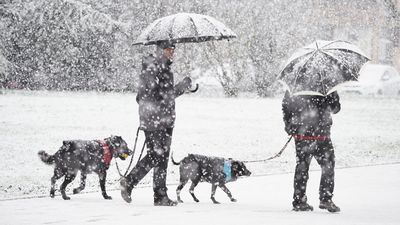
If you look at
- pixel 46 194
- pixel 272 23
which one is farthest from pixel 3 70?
pixel 46 194

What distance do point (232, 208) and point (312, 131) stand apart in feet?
4.45

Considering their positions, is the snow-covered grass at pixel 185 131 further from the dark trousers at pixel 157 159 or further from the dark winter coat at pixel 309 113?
the dark winter coat at pixel 309 113

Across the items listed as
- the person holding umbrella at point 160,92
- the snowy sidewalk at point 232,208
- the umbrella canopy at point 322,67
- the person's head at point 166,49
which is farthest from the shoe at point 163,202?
the umbrella canopy at point 322,67

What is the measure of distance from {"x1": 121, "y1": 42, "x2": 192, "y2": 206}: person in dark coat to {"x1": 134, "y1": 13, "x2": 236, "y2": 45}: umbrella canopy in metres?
0.13

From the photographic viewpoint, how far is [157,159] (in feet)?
25.5

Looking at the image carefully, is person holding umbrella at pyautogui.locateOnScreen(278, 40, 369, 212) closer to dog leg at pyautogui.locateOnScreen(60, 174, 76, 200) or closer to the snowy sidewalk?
the snowy sidewalk

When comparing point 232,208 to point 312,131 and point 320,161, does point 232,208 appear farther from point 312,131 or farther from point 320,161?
point 312,131

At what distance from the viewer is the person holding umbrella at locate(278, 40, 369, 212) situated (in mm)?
7141

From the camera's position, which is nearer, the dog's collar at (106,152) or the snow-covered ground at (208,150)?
the snow-covered ground at (208,150)

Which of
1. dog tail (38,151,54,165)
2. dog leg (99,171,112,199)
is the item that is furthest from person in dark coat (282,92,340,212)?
dog tail (38,151,54,165)

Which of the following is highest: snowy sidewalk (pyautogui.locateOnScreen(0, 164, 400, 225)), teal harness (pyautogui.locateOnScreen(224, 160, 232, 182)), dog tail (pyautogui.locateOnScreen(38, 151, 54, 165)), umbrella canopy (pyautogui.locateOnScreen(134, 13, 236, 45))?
umbrella canopy (pyautogui.locateOnScreen(134, 13, 236, 45))

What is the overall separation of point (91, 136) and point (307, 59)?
926cm

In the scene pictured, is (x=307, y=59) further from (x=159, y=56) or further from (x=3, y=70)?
(x=3, y=70)

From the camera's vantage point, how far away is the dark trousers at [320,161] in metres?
7.30
